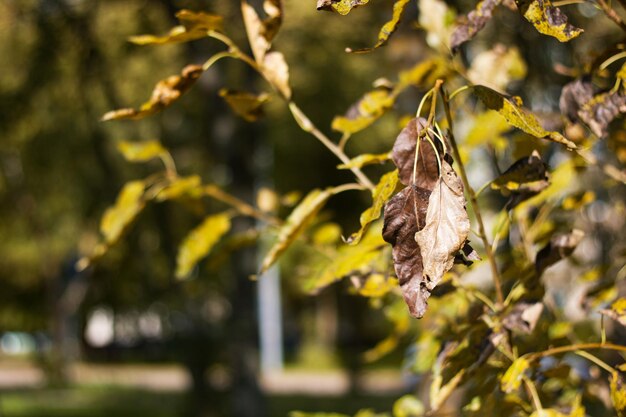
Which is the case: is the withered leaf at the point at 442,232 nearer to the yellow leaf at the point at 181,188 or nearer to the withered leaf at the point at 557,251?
the withered leaf at the point at 557,251

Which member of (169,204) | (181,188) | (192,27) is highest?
(192,27)

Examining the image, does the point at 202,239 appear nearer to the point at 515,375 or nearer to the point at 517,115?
the point at 515,375

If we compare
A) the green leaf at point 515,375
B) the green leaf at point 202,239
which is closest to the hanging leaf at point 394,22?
the green leaf at point 515,375

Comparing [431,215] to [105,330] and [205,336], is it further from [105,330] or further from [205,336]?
[105,330]

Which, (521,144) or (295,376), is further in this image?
(295,376)

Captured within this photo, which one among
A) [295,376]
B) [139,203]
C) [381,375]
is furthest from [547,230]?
[295,376]

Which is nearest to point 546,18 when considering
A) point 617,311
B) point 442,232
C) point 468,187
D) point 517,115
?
point 517,115
